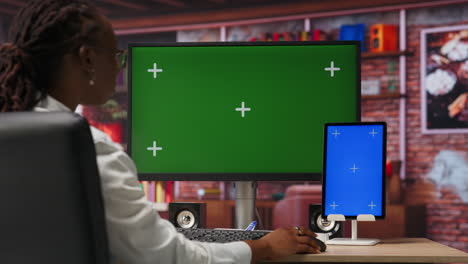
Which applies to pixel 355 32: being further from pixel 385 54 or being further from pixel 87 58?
pixel 87 58

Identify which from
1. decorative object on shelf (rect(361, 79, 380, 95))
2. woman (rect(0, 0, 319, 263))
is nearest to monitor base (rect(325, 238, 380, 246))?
woman (rect(0, 0, 319, 263))

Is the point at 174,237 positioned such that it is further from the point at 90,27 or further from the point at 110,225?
the point at 90,27

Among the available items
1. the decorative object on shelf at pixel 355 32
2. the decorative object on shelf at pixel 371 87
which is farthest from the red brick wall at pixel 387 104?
the decorative object on shelf at pixel 355 32

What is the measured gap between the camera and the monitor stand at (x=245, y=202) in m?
2.17

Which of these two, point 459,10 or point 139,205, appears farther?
point 459,10

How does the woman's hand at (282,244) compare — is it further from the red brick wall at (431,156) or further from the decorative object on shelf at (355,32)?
the decorative object on shelf at (355,32)

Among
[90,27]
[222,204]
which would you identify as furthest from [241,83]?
[222,204]

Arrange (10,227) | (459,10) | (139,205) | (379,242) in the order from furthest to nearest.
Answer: (459,10) → (379,242) → (139,205) → (10,227)

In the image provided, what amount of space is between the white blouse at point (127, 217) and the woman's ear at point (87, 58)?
0.08 m

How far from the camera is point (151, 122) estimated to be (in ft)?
7.33

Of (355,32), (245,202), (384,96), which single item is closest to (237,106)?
(245,202)

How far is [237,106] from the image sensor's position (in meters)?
2.21

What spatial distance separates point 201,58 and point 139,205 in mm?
1136

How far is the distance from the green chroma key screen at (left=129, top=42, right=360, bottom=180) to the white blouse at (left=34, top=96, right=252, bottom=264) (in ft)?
3.20
